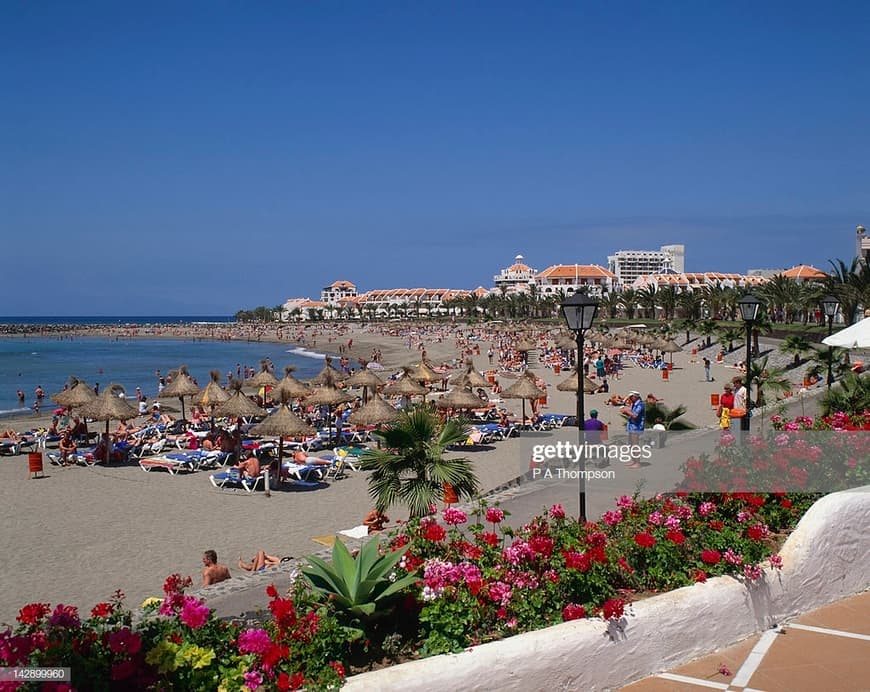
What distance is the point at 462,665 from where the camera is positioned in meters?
3.26

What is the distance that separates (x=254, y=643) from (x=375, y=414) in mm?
12835

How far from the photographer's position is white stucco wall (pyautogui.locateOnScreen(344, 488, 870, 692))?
327cm

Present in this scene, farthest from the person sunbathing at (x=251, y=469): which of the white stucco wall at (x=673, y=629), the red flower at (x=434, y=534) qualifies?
the white stucco wall at (x=673, y=629)

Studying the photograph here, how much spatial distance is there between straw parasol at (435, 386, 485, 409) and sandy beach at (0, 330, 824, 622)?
4.08ft

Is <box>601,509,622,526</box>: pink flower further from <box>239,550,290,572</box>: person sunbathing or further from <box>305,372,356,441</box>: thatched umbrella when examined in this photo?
<box>305,372,356,441</box>: thatched umbrella

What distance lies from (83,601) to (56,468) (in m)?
9.04

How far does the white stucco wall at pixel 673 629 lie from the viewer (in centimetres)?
327

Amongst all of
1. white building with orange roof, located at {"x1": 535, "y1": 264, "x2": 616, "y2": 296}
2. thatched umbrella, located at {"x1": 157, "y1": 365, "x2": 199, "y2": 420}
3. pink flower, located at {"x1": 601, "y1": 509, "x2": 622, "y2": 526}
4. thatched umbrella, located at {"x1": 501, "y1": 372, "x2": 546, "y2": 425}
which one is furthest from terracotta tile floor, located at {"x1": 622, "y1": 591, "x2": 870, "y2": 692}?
white building with orange roof, located at {"x1": 535, "y1": 264, "x2": 616, "y2": 296}

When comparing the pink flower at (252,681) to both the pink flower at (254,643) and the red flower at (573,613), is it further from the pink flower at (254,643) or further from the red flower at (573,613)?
the red flower at (573,613)

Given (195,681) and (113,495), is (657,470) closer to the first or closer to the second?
(195,681)

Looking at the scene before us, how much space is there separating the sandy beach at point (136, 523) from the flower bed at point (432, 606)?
4926 millimetres

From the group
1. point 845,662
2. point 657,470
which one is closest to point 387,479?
point 845,662

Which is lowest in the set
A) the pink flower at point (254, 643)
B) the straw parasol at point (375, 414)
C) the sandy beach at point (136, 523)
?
the sandy beach at point (136, 523)

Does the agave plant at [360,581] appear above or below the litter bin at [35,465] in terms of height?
above
